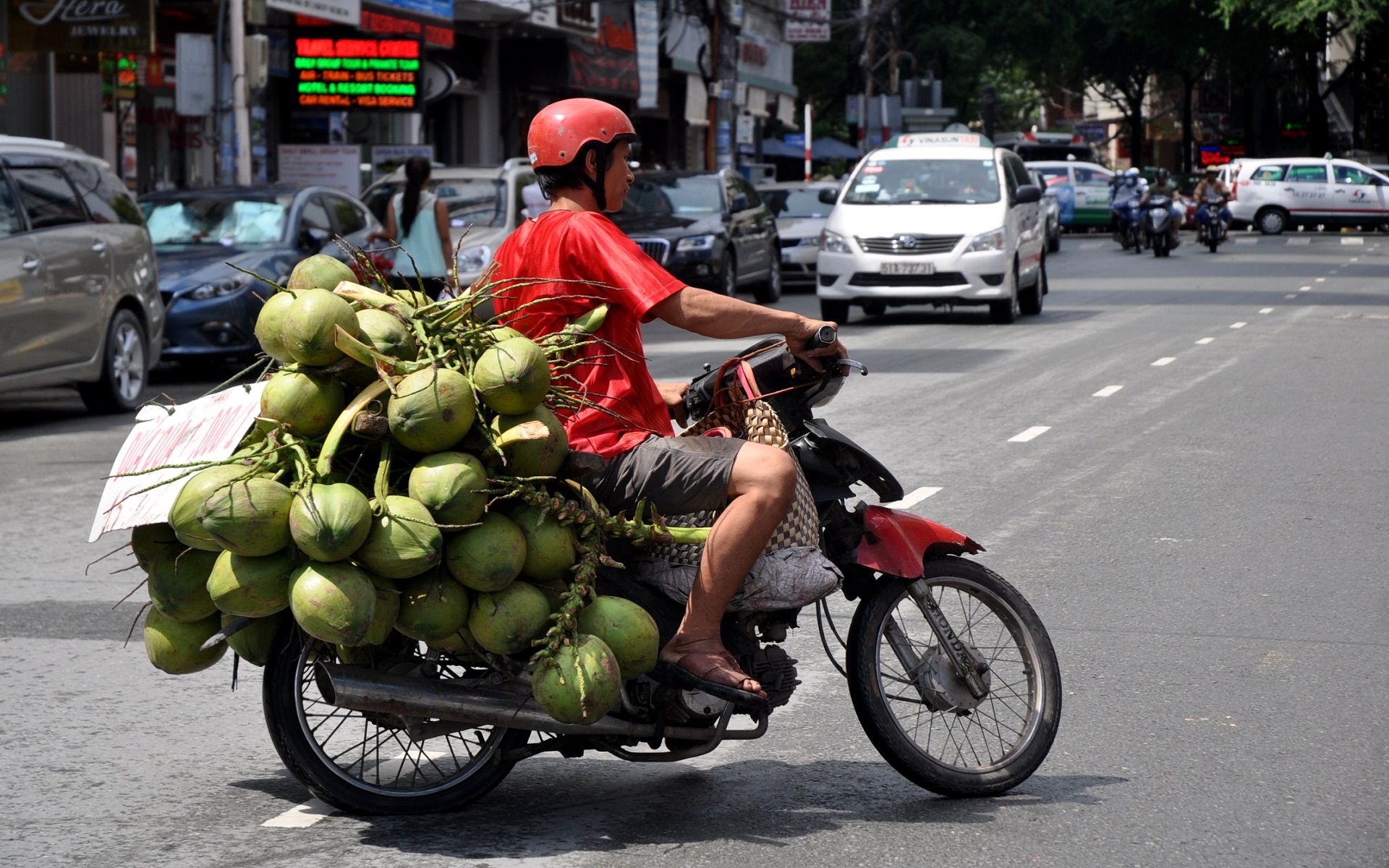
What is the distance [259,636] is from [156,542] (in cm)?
32

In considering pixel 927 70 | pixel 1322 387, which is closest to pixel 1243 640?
pixel 1322 387

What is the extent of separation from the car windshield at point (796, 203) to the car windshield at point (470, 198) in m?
8.59

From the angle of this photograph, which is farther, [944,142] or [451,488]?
[944,142]

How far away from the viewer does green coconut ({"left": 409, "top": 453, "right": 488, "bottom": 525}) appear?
4.02 metres

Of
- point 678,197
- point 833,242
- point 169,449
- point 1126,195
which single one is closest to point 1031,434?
point 169,449

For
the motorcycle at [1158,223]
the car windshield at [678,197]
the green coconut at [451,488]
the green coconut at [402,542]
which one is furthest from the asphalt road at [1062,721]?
the motorcycle at [1158,223]

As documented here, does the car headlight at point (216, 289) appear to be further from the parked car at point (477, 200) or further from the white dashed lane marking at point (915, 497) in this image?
the white dashed lane marking at point (915, 497)

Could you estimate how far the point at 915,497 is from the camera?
29.7 feet

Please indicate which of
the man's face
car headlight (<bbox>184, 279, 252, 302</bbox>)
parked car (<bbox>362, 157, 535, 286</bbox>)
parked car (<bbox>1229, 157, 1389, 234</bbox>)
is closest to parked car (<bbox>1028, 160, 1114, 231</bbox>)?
parked car (<bbox>1229, 157, 1389, 234</bbox>)

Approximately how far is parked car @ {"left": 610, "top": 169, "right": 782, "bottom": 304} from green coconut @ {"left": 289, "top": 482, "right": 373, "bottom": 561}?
17.3 m

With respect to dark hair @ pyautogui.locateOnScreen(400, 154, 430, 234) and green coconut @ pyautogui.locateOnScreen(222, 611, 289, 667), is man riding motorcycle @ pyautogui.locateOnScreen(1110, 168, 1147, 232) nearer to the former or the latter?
dark hair @ pyautogui.locateOnScreen(400, 154, 430, 234)

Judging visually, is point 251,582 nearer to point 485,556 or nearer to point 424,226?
point 485,556

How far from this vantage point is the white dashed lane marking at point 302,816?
448 cm

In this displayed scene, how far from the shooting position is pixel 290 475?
4145 millimetres
